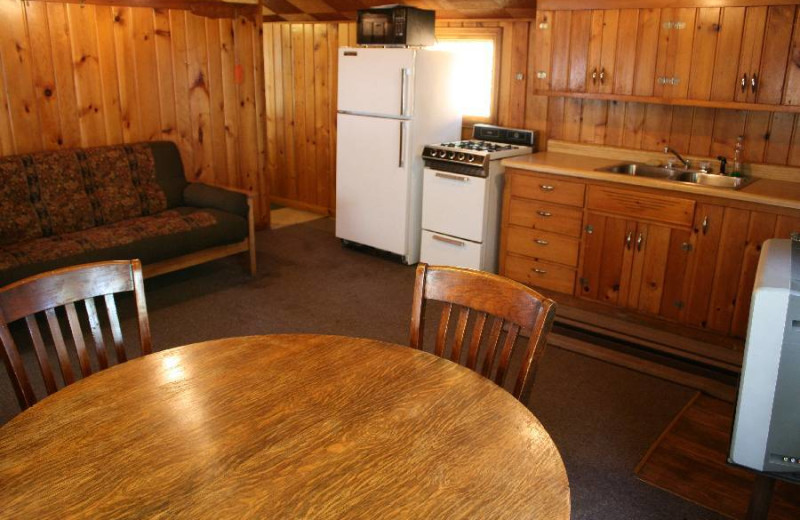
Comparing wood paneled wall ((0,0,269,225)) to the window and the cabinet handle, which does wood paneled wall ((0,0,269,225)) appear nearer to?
the window

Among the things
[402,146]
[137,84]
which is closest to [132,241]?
[137,84]

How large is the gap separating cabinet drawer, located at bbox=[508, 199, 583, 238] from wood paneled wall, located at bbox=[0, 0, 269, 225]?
2442mm

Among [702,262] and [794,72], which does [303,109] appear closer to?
[702,262]

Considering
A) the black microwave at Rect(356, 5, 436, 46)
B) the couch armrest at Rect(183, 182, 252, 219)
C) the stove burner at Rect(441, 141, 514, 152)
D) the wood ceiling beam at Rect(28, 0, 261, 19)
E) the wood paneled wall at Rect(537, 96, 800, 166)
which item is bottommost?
the couch armrest at Rect(183, 182, 252, 219)

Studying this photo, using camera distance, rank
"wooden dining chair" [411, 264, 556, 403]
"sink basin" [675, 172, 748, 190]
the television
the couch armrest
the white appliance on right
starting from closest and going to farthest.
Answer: "wooden dining chair" [411, 264, 556, 403] → the television → "sink basin" [675, 172, 748, 190] → the white appliance on right → the couch armrest

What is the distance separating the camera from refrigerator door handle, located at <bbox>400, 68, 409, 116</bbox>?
4.62 m

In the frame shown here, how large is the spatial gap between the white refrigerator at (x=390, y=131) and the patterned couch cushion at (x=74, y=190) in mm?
1413

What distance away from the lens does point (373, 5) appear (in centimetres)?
538

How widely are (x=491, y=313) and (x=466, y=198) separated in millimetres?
2668

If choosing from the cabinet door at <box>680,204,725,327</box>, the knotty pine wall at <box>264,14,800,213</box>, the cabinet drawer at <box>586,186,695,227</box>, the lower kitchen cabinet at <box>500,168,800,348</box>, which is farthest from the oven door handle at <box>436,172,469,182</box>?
the cabinet door at <box>680,204,725,327</box>

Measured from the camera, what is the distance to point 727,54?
350 cm

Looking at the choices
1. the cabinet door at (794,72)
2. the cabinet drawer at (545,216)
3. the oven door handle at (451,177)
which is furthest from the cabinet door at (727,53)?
the oven door handle at (451,177)

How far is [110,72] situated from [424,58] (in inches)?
82.2

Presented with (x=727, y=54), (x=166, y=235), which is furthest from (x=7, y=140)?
(x=727, y=54)
